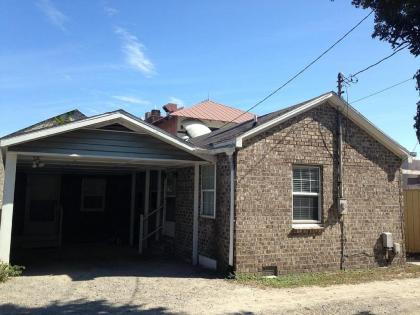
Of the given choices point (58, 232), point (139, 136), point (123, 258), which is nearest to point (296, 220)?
point (139, 136)

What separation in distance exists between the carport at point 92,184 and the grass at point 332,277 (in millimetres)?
2642

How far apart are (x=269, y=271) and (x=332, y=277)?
1509 millimetres

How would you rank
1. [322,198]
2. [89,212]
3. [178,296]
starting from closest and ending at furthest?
[178,296] → [322,198] → [89,212]

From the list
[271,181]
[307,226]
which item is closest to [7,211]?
[271,181]

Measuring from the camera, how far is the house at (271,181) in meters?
10.2

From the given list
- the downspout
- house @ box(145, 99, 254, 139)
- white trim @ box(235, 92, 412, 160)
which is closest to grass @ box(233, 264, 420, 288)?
the downspout

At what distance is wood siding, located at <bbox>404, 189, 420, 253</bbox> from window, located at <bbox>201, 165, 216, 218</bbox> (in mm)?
7034

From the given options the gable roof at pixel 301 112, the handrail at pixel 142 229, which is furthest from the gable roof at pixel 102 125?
the handrail at pixel 142 229

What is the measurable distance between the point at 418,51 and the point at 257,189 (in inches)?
207

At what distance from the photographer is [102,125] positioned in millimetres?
10375

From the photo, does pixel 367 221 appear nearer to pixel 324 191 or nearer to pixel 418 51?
pixel 324 191

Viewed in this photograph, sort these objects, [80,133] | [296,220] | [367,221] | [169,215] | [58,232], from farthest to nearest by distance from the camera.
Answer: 1. [58,232]
2. [169,215]
3. [367,221]
4. [296,220]
5. [80,133]

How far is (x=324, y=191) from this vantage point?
37.1 ft

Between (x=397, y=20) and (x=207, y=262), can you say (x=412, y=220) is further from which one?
(x=397, y=20)
